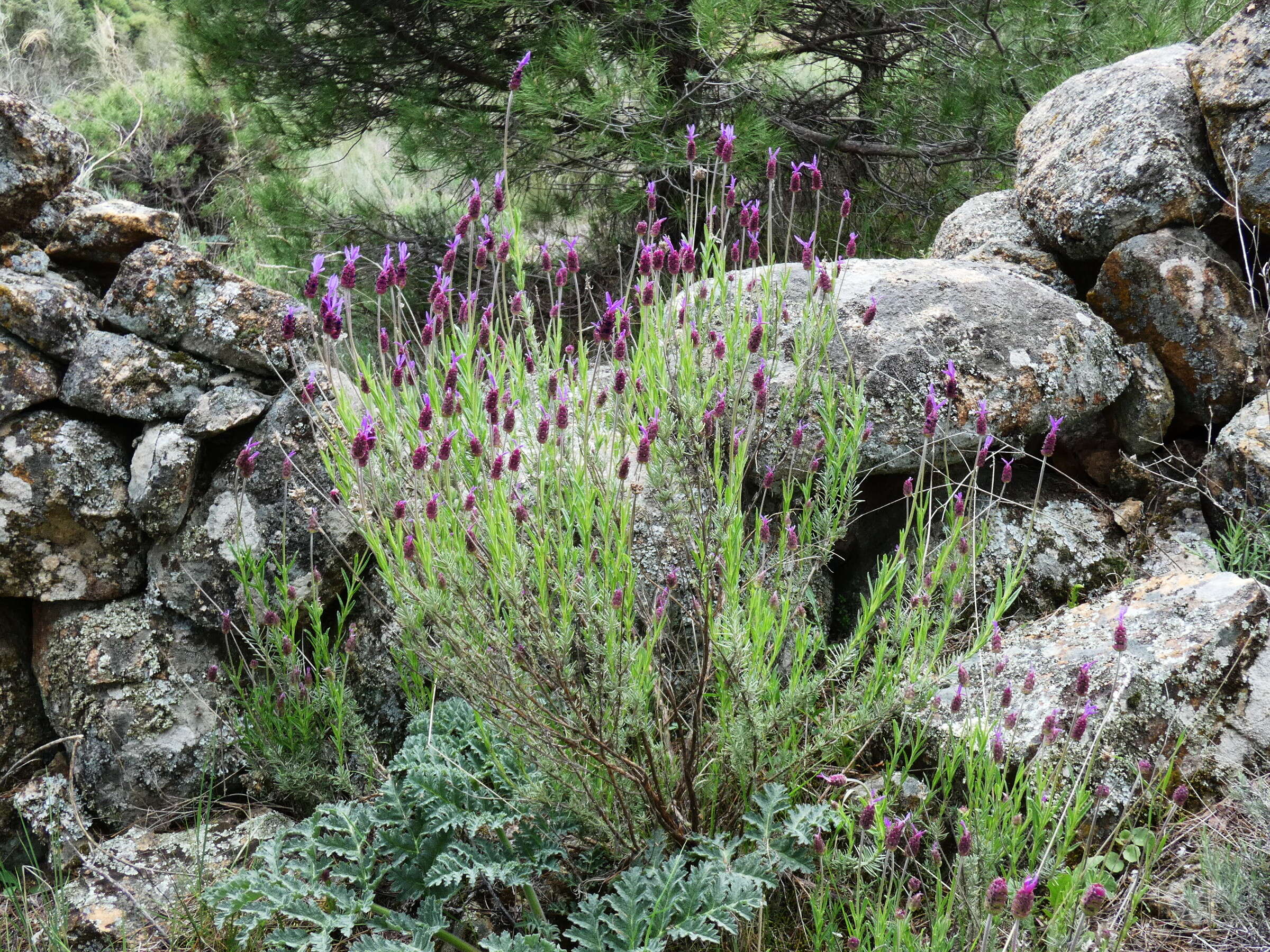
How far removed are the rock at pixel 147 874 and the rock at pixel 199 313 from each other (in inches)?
53.2

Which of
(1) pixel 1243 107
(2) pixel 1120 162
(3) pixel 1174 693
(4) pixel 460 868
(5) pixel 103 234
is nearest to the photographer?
(4) pixel 460 868

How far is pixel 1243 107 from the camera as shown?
327cm

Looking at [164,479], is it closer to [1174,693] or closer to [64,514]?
[64,514]

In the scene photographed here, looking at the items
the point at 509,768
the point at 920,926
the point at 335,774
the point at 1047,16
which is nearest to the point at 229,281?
the point at 335,774

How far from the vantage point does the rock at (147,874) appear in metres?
2.30

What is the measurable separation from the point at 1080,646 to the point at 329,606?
2187 millimetres

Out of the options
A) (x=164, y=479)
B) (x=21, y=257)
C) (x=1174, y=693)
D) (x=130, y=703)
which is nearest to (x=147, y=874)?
(x=130, y=703)

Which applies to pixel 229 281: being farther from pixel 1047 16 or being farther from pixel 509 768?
pixel 1047 16

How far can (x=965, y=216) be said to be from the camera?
13.5 feet

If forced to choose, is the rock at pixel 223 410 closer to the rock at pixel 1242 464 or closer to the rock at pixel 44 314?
the rock at pixel 44 314

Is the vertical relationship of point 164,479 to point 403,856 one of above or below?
above

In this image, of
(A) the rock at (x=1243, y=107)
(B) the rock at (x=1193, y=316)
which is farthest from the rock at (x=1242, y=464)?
(A) the rock at (x=1243, y=107)

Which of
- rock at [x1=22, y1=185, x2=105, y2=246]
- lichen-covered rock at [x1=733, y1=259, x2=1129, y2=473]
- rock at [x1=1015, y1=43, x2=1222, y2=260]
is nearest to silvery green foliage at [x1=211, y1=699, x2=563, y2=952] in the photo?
lichen-covered rock at [x1=733, y1=259, x2=1129, y2=473]

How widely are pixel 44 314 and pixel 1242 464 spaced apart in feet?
12.2
